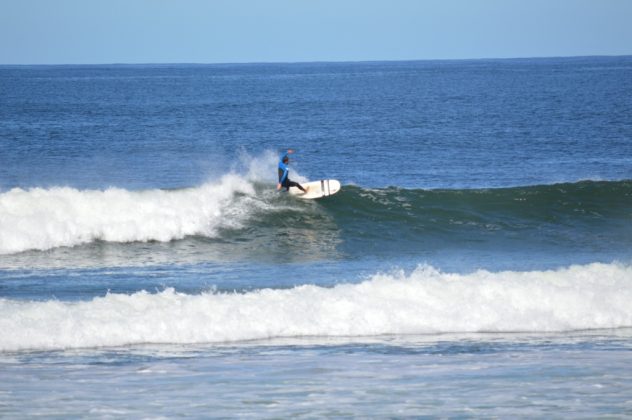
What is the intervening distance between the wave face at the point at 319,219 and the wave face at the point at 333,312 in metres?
6.01

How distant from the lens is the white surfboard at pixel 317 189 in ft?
84.5

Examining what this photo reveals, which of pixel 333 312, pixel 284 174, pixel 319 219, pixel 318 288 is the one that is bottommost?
pixel 319 219

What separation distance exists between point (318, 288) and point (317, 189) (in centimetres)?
1044

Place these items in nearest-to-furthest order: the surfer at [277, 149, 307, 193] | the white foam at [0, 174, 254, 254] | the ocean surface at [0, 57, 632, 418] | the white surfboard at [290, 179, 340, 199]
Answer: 1. the ocean surface at [0, 57, 632, 418]
2. the white foam at [0, 174, 254, 254]
3. the surfer at [277, 149, 307, 193]
4. the white surfboard at [290, 179, 340, 199]

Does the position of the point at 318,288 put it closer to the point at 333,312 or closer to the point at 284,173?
the point at 333,312

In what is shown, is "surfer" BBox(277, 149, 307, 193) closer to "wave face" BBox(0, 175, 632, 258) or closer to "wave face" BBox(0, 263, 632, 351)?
"wave face" BBox(0, 175, 632, 258)

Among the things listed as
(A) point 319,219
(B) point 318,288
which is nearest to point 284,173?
(A) point 319,219

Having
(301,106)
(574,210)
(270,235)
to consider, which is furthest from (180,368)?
(301,106)

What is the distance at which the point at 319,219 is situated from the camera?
2453cm

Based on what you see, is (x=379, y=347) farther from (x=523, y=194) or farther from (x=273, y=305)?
(x=523, y=194)

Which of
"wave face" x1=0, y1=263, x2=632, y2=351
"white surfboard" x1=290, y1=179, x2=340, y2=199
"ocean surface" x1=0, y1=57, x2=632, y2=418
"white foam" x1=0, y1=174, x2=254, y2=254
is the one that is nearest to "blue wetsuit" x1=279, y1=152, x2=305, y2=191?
"ocean surface" x1=0, y1=57, x2=632, y2=418

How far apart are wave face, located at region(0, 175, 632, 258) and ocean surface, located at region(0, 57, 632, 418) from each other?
0.24ft

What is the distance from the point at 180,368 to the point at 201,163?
28.7m

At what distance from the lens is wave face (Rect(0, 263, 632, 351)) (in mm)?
13492
